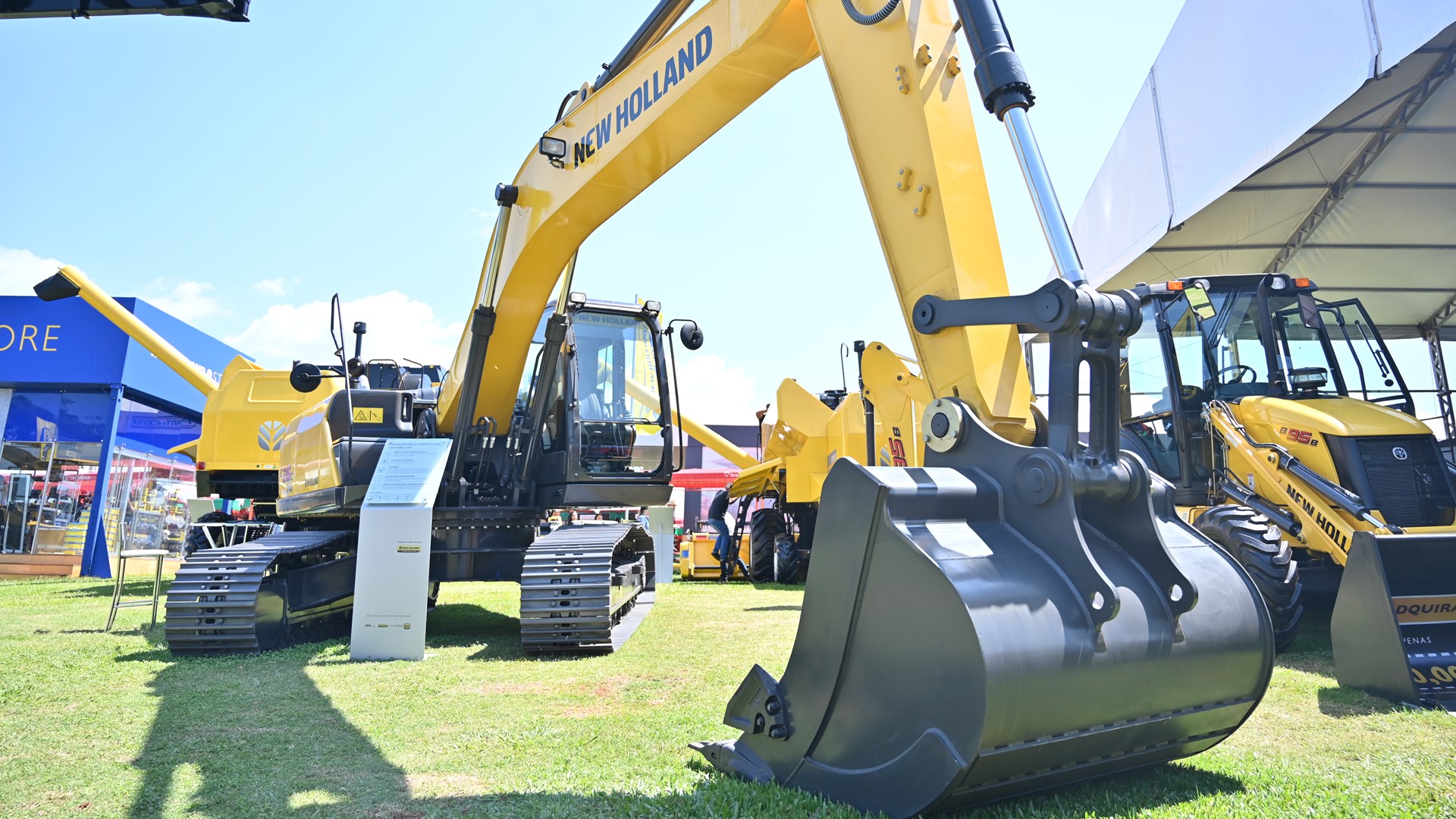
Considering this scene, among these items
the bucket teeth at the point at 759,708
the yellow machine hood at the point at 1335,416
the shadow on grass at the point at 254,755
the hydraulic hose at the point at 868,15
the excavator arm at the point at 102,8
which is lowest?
the shadow on grass at the point at 254,755

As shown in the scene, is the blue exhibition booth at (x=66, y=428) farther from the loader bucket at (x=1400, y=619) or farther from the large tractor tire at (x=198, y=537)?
the loader bucket at (x=1400, y=619)

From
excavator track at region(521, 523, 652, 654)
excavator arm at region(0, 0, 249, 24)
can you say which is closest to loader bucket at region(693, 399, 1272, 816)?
excavator track at region(521, 523, 652, 654)

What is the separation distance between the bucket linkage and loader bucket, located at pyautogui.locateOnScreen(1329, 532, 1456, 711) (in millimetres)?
2334

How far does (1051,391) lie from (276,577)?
6166 millimetres

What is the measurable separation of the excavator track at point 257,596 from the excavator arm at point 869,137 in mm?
3185

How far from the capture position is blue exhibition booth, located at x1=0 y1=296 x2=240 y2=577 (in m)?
16.1

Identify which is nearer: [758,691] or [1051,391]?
[1051,391]

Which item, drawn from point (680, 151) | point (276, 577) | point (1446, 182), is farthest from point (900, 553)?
point (1446, 182)

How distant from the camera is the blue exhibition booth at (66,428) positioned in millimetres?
16141

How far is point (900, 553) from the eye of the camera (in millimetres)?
2520

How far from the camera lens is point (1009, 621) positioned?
7.62ft

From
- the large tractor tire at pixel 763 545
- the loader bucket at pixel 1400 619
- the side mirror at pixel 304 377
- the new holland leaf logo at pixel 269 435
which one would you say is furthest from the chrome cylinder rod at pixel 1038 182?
the new holland leaf logo at pixel 269 435

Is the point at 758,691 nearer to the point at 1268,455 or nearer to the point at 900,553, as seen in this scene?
the point at 900,553

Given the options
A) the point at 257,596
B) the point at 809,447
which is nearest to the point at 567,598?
the point at 257,596
